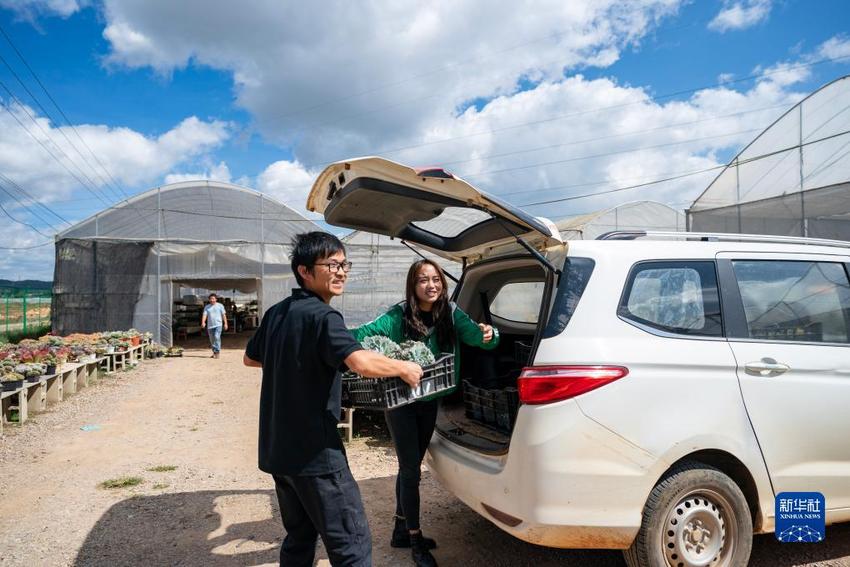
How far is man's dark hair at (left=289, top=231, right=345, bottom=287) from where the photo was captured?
250 centimetres

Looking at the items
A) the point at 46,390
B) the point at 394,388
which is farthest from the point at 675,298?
the point at 46,390

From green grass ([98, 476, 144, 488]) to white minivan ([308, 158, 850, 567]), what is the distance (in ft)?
10.9

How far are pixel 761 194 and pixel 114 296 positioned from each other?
56.0ft

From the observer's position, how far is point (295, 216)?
18.6 metres

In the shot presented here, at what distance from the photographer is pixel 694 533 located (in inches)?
110

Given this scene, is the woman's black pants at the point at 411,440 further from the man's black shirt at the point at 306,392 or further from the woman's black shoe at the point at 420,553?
the man's black shirt at the point at 306,392

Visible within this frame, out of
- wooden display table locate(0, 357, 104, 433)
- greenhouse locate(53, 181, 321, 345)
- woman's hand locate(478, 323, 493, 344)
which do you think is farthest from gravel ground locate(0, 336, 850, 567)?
greenhouse locate(53, 181, 321, 345)

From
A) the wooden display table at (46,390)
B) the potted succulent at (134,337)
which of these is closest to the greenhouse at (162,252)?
the potted succulent at (134,337)

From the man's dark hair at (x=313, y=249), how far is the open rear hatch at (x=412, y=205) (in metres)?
0.55

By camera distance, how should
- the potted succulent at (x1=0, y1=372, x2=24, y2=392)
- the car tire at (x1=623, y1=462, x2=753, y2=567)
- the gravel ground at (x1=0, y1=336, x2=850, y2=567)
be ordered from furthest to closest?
the potted succulent at (x1=0, y1=372, x2=24, y2=392)
the gravel ground at (x1=0, y1=336, x2=850, y2=567)
the car tire at (x1=623, y1=462, x2=753, y2=567)

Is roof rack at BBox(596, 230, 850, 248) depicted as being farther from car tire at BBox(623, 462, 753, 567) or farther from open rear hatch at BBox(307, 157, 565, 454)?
car tire at BBox(623, 462, 753, 567)

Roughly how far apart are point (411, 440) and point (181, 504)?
94.6 inches

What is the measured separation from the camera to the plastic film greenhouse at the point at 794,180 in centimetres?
1052

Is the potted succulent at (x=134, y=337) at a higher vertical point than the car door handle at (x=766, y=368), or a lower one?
lower
